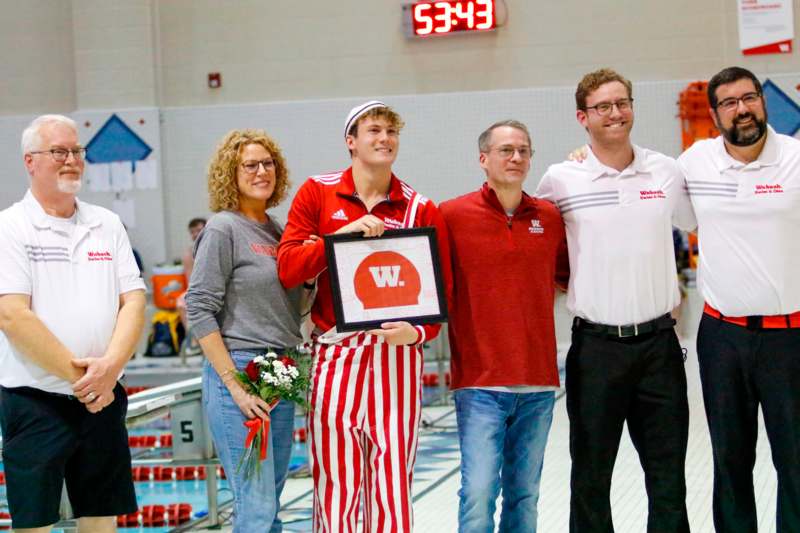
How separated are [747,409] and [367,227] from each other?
58.3 inches

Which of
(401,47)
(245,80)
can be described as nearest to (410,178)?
(401,47)

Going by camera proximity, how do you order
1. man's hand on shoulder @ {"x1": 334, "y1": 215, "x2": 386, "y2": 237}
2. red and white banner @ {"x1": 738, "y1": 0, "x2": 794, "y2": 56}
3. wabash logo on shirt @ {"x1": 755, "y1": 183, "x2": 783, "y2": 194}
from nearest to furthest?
man's hand on shoulder @ {"x1": 334, "y1": 215, "x2": 386, "y2": 237}, wabash logo on shirt @ {"x1": 755, "y1": 183, "x2": 783, "y2": 194}, red and white banner @ {"x1": 738, "y1": 0, "x2": 794, "y2": 56}

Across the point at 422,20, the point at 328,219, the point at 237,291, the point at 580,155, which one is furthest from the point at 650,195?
the point at 422,20

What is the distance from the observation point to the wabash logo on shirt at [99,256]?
3.73 meters

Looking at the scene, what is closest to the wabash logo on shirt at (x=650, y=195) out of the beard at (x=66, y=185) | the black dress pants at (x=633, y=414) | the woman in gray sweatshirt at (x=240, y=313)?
the black dress pants at (x=633, y=414)

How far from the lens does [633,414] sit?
3.92m

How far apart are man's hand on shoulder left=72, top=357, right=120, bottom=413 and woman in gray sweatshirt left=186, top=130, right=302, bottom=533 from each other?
32 centimetres

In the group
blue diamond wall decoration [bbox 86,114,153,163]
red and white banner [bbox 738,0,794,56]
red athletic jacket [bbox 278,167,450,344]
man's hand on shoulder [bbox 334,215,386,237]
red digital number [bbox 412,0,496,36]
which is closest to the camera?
man's hand on shoulder [bbox 334,215,386,237]

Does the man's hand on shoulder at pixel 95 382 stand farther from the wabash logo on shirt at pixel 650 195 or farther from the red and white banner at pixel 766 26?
the red and white banner at pixel 766 26

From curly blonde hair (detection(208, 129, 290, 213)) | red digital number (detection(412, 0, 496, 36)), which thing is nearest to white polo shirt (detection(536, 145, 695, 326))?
curly blonde hair (detection(208, 129, 290, 213))

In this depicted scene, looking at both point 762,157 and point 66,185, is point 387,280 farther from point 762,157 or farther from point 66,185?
point 762,157

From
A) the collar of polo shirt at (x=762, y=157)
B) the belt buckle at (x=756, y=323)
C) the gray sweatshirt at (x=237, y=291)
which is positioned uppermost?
the collar of polo shirt at (x=762, y=157)

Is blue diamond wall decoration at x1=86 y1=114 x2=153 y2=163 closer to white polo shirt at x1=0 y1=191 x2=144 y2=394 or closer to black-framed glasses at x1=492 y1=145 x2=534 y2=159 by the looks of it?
white polo shirt at x1=0 y1=191 x2=144 y2=394

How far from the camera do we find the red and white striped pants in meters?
3.68
